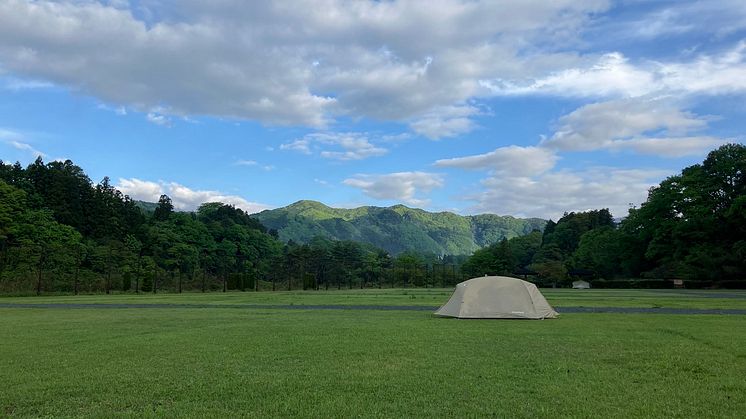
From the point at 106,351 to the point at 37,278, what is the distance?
38991 mm

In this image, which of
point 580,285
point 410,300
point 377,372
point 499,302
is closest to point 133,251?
point 410,300

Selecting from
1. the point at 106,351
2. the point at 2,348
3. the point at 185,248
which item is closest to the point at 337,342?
the point at 106,351

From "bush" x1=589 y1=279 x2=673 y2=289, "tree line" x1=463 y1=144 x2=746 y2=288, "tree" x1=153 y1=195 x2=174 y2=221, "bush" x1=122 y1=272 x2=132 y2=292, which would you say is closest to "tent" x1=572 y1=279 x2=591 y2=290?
"bush" x1=589 y1=279 x2=673 y2=289

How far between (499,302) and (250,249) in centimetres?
8289

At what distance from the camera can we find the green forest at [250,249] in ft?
171

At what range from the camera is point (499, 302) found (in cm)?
1728

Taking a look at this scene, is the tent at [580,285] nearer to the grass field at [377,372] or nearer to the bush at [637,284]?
the bush at [637,284]

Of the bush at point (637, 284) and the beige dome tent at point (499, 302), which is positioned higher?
the beige dome tent at point (499, 302)

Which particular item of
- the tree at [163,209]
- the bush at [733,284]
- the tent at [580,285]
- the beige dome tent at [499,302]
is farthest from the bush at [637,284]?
the tree at [163,209]

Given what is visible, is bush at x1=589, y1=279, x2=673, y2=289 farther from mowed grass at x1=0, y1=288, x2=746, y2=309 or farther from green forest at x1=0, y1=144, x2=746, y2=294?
mowed grass at x1=0, y1=288, x2=746, y2=309

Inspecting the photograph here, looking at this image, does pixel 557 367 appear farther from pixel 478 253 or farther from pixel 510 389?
pixel 478 253

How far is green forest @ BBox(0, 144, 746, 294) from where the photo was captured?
5206 centimetres

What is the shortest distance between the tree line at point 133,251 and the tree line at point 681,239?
22.4 metres

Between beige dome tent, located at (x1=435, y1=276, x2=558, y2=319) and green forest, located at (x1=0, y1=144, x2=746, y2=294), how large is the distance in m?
35.7
